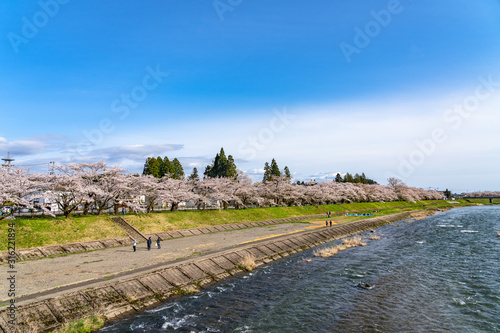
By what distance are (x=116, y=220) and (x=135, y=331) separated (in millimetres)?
34892

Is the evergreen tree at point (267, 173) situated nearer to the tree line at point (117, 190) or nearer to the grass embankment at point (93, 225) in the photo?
the tree line at point (117, 190)

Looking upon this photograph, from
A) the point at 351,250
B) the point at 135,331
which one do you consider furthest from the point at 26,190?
the point at 351,250

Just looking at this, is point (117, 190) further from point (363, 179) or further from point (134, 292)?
point (363, 179)

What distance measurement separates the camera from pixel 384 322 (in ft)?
57.6

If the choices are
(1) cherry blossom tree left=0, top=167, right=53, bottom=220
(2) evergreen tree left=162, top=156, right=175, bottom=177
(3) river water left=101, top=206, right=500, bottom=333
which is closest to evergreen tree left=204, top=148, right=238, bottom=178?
(2) evergreen tree left=162, top=156, right=175, bottom=177

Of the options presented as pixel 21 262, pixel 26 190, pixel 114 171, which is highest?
pixel 114 171

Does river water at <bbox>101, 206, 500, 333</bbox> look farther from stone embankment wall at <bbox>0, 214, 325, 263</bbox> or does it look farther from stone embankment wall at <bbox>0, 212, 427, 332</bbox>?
stone embankment wall at <bbox>0, 214, 325, 263</bbox>

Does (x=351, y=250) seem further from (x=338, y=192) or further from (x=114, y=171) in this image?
(x=338, y=192)

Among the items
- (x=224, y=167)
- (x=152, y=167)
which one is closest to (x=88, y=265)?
(x=152, y=167)

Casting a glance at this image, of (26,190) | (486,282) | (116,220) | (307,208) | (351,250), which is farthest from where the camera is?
(307,208)

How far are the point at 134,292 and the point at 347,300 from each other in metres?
16.3

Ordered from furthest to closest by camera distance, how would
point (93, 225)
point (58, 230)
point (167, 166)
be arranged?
point (167, 166) < point (93, 225) < point (58, 230)

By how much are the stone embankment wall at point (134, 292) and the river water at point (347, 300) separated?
146 centimetres

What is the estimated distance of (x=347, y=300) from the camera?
21.4 m
